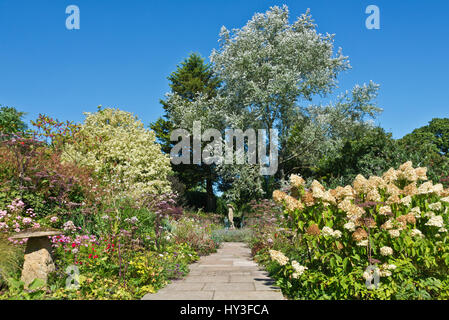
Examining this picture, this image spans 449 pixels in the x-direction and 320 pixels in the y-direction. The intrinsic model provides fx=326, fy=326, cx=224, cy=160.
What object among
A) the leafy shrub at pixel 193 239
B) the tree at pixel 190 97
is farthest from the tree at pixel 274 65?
the leafy shrub at pixel 193 239

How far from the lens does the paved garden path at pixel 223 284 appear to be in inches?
167

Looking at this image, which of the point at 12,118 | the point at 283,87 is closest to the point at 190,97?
the point at 283,87

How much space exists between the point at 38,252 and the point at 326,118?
14182mm

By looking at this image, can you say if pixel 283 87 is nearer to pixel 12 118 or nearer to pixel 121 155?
pixel 121 155

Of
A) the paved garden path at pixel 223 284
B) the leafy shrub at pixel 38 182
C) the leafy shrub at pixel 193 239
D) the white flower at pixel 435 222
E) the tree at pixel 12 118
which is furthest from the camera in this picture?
the tree at pixel 12 118

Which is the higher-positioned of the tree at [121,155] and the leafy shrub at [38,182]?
the tree at [121,155]

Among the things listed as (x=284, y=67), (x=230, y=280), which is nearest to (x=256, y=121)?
(x=284, y=67)

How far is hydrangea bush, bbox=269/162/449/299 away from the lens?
3.80 metres

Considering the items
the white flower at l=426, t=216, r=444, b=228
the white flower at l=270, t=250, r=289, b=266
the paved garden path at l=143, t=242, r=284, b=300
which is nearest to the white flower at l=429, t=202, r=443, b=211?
the white flower at l=426, t=216, r=444, b=228

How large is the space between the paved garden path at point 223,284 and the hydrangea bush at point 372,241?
1.43ft

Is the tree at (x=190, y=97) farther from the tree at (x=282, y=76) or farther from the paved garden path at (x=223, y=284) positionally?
the paved garden path at (x=223, y=284)

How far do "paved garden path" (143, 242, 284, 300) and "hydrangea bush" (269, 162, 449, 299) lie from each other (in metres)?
0.43

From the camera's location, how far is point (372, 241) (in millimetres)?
3963

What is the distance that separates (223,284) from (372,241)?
2.27m
